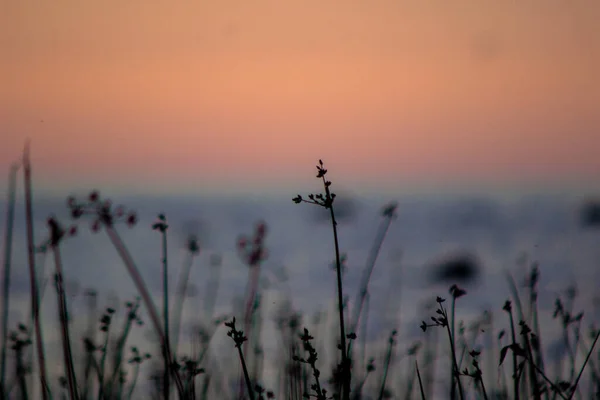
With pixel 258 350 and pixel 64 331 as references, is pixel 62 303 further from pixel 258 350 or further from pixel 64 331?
pixel 258 350

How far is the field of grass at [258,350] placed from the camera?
2227 millimetres

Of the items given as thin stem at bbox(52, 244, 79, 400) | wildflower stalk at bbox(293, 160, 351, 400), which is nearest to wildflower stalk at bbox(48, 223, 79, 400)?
thin stem at bbox(52, 244, 79, 400)

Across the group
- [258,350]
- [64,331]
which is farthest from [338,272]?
[258,350]

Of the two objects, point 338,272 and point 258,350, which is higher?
point 338,272

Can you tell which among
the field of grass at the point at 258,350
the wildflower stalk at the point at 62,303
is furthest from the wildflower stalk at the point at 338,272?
the wildflower stalk at the point at 62,303

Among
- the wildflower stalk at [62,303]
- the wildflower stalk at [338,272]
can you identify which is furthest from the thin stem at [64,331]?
the wildflower stalk at [338,272]

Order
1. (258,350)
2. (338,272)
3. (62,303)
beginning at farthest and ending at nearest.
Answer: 1. (258,350)
2. (62,303)
3. (338,272)

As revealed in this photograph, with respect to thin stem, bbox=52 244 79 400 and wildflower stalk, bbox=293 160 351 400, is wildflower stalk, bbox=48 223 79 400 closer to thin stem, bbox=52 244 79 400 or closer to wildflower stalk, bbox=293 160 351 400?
thin stem, bbox=52 244 79 400

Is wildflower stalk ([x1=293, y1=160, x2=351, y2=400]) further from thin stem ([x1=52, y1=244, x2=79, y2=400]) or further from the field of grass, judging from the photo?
thin stem ([x1=52, y1=244, x2=79, y2=400])

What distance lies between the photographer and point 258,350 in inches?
157

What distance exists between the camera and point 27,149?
2.21m

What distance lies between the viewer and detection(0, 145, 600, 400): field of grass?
2.23m

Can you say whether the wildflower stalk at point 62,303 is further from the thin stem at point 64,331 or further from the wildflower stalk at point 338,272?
the wildflower stalk at point 338,272

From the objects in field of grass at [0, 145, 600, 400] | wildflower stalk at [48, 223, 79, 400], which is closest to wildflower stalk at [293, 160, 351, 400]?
field of grass at [0, 145, 600, 400]
